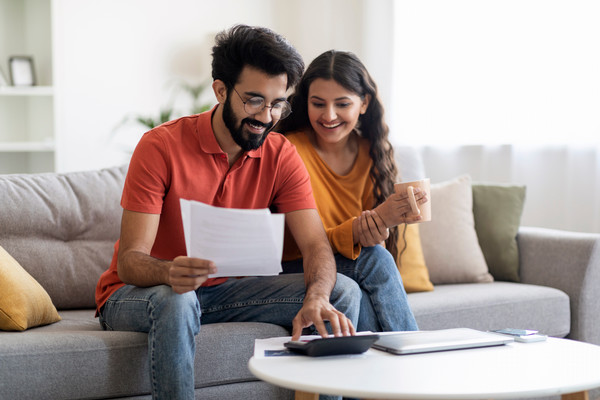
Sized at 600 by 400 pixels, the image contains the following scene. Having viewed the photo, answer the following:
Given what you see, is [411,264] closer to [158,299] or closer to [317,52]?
[158,299]

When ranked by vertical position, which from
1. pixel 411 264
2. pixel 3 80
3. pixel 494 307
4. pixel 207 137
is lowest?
pixel 494 307

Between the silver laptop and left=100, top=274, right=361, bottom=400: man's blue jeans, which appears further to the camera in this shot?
left=100, top=274, right=361, bottom=400: man's blue jeans

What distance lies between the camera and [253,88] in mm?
1750

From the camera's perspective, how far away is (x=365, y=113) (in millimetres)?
2299

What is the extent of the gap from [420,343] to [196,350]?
592mm

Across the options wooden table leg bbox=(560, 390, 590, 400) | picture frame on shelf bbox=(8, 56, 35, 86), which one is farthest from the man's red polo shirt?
picture frame on shelf bbox=(8, 56, 35, 86)

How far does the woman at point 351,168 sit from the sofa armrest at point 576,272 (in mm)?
641

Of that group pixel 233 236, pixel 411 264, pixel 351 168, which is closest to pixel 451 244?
pixel 411 264

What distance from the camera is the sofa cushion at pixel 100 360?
1583 millimetres

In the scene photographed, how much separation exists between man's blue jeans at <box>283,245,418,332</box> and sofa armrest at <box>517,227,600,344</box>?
932 millimetres

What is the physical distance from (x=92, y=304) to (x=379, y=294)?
37.4 inches

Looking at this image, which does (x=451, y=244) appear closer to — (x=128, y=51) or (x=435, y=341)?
(x=435, y=341)

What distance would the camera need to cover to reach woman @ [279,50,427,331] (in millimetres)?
1877

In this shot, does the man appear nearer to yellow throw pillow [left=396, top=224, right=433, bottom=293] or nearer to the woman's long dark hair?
the woman's long dark hair
